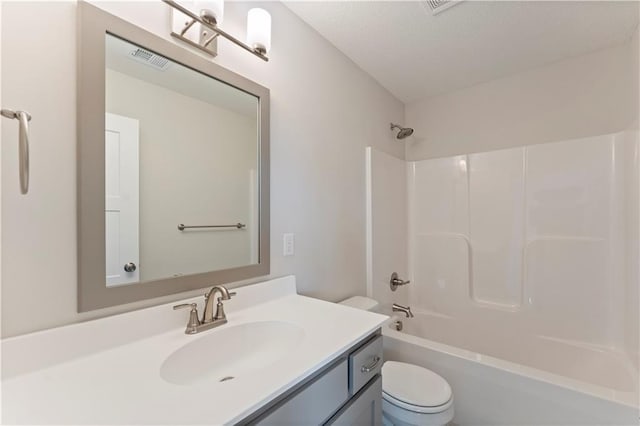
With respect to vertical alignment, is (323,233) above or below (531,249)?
above

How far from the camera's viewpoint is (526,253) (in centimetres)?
208

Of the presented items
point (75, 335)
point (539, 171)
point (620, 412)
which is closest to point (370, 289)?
point (620, 412)

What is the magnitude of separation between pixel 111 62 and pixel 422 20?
156 centimetres

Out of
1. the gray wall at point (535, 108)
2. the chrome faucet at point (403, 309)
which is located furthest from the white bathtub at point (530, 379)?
the gray wall at point (535, 108)

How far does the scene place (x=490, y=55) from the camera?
1.94m

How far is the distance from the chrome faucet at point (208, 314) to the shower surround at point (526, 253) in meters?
1.17

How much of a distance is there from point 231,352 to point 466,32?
2.13 metres

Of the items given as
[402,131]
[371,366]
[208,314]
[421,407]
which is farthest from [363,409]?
[402,131]

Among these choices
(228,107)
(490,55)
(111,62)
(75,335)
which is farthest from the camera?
(490,55)

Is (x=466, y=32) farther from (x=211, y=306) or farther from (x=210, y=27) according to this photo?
(x=211, y=306)

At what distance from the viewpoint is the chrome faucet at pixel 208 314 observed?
3.15ft

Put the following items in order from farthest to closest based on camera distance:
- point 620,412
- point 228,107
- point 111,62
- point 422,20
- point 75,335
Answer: point 422,20
point 228,107
point 620,412
point 111,62
point 75,335

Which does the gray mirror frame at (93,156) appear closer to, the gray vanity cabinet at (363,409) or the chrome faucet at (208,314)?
the chrome faucet at (208,314)

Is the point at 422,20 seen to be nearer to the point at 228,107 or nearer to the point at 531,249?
the point at 228,107
